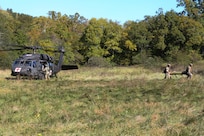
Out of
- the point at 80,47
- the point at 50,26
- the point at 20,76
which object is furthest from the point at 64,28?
the point at 20,76

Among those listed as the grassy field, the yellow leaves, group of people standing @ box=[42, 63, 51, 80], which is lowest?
the grassy field

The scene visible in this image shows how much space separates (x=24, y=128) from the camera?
28.3 feet

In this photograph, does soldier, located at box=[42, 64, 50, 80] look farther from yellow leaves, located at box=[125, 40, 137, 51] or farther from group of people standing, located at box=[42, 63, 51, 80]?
yellow leaves, located at box=[125, 40, 137, 51]

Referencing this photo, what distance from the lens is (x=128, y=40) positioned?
65.2m

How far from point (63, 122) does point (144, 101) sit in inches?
172

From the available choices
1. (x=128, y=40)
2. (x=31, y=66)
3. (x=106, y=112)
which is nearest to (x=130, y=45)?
(x=128, y=40)

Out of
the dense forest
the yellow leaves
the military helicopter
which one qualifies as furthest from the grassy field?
the yellow leaves

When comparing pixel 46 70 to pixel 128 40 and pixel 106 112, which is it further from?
pixel 128 40

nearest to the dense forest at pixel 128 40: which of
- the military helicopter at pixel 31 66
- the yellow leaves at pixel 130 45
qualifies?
the yellow leaves at pixel 130 45

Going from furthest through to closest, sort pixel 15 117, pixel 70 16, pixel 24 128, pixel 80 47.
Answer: pixel 70 16
pixel 80 47
pixel 15 117
pixel 24 128

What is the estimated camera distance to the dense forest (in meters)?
61.5

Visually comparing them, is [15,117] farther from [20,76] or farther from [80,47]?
[80,47]

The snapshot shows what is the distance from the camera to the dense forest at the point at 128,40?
6153 centimetres

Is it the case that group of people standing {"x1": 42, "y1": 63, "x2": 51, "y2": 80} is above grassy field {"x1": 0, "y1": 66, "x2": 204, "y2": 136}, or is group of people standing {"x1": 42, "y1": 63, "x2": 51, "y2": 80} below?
above
